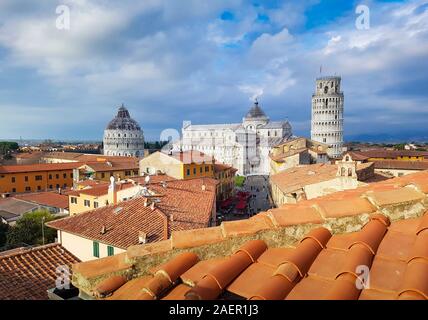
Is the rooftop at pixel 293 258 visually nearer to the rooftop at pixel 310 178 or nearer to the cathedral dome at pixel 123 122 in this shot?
the rooftop at pixel 310 178

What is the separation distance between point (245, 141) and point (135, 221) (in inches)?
2784

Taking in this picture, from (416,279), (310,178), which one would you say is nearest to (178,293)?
(416,279)

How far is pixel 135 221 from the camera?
15.7 meters

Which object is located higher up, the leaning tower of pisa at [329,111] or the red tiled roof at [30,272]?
the leaning tower of pisa at [329,111]

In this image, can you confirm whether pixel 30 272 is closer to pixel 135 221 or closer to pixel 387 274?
pixel 135 221

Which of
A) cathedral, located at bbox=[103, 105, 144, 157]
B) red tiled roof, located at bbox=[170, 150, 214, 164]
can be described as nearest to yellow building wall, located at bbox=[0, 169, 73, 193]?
red tiled roof, located at bbox=[170, 150, 214, 164]

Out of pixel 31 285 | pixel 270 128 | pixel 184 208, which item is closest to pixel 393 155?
pixel 270 128

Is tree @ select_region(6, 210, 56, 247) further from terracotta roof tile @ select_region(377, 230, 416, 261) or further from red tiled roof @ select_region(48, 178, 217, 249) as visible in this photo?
terracotta roof tile @ select_region(377, 230, 416, 261)

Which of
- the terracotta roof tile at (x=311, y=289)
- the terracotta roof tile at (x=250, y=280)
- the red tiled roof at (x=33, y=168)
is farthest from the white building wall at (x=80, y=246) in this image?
the red tiled roof at (x=33, y=168)

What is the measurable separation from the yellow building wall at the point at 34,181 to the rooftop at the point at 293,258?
5884 centimetres

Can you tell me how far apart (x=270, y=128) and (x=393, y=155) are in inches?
1397

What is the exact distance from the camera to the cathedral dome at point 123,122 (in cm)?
10188

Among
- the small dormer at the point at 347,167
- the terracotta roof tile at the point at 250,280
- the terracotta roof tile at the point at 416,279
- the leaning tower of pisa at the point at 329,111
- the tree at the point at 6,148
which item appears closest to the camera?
the terracotta roof tile at the point at 416,279
